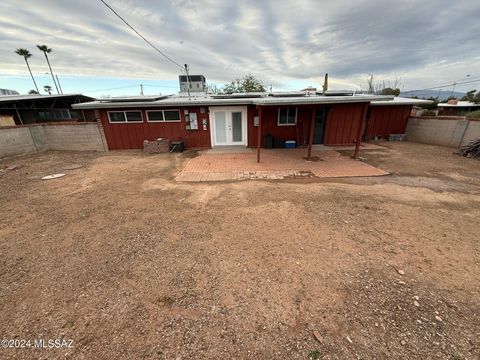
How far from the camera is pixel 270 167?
8180 mm

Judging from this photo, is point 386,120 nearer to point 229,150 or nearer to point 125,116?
point 229,150

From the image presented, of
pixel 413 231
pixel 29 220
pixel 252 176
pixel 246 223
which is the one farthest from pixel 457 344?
pixel 29 220

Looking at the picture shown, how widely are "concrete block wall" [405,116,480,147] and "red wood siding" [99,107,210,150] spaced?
42.8 ft

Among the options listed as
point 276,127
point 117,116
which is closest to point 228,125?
point 276,127

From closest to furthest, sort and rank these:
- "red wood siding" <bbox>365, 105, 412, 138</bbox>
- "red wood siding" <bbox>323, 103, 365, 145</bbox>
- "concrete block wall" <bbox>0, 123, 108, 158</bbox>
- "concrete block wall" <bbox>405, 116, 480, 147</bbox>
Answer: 1. "concrete block wall" <bbox>405, 116, 480, 147</bbox>
2. "concrete block wall" <bbox>0, 123, 108, 158</bbox>
3. "red wood siding" <bbox>323, 103, 365, 145</bbox>
4. "red wood siding" <bbox>365, 105, 412, 138</bbox>

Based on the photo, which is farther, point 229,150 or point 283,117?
point 283,117

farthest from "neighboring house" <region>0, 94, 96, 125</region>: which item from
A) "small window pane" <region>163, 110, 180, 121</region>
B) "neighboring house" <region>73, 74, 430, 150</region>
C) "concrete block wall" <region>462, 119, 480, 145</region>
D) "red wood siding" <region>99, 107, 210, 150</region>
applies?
"concrete block wall" <region>462, 119, 480, 145</region>

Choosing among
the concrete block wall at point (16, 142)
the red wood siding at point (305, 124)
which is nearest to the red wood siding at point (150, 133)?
the red wood siding at point (305, 124)

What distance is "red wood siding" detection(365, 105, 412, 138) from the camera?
43.5 ft

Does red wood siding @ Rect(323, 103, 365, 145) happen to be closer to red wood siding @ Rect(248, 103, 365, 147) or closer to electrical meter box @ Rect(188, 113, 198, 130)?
red wood siding @ Rect(248, 103, 365, 147)

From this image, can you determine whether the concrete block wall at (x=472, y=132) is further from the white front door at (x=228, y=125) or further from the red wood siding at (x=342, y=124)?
the white front door at (x=228, y=125)

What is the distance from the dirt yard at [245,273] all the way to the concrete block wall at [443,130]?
7.04 meters

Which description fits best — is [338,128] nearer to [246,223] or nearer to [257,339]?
[246,223]

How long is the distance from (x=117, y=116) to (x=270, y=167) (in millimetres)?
8799
